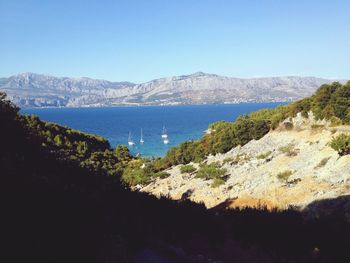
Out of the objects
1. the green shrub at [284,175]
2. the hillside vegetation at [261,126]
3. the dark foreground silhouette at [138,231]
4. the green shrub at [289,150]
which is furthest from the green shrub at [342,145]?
the dark foreground silhouette at [138,231]

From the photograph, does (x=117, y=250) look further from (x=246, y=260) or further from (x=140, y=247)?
(x=246, y=260)

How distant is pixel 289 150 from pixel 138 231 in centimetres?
2573

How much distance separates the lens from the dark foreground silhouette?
24.0ft

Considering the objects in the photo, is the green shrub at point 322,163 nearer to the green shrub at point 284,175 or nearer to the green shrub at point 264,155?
the green shrub at point 284,175

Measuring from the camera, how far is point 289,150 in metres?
33.3

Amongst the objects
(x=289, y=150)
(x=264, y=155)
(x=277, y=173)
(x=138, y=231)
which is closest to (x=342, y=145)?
(x=277, y=173)

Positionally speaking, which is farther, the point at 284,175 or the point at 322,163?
the point at 322,163

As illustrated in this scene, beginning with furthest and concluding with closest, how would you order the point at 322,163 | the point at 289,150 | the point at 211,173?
the point at 289,150
the point at 211,173
the point at 322,163

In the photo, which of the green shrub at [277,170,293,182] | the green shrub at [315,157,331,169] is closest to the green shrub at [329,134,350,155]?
the green shrub at [315,157,331,169]

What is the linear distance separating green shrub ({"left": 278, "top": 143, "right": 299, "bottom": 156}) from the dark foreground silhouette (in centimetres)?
1903

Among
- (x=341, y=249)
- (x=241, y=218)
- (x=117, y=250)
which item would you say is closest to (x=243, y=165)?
(x=241, y=218)

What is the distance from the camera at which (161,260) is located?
8781 millimetres

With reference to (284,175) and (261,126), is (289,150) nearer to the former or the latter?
(284,175)

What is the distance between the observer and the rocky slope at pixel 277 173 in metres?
22.3
